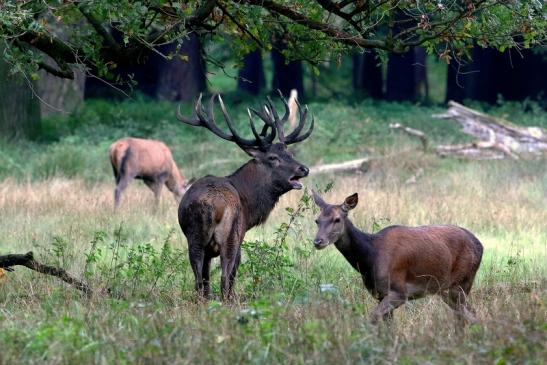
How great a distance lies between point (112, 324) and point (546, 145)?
557 inches

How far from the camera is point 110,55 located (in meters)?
9.58

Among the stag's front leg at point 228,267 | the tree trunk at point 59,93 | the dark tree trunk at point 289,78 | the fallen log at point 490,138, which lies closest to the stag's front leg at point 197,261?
the stag's front leg at point 228,267

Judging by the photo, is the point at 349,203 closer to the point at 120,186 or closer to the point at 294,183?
the point at 294,183

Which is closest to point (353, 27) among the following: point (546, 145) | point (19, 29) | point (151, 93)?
point (19, 29)

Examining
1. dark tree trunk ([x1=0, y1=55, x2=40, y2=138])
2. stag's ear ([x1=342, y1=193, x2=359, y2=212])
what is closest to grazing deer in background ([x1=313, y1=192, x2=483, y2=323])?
stag's ear ([x1=342, y1=193, x2=359, y2=212])

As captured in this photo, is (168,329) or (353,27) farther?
(353,27)

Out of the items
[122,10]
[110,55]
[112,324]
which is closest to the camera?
[112,324]

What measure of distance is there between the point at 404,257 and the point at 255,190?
181 centimetres

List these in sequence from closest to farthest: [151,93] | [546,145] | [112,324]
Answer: [112,324] < [546,145] < [151,93]

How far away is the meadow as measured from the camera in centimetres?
668

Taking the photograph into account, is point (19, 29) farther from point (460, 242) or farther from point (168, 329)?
point (460, 242)

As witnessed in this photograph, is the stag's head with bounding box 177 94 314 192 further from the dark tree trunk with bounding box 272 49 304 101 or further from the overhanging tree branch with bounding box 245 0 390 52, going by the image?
the dark tree trunk with bounding box 272 49 304 101

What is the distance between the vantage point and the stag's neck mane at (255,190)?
33.2ft

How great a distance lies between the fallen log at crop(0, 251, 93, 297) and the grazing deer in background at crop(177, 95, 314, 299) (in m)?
0.91
